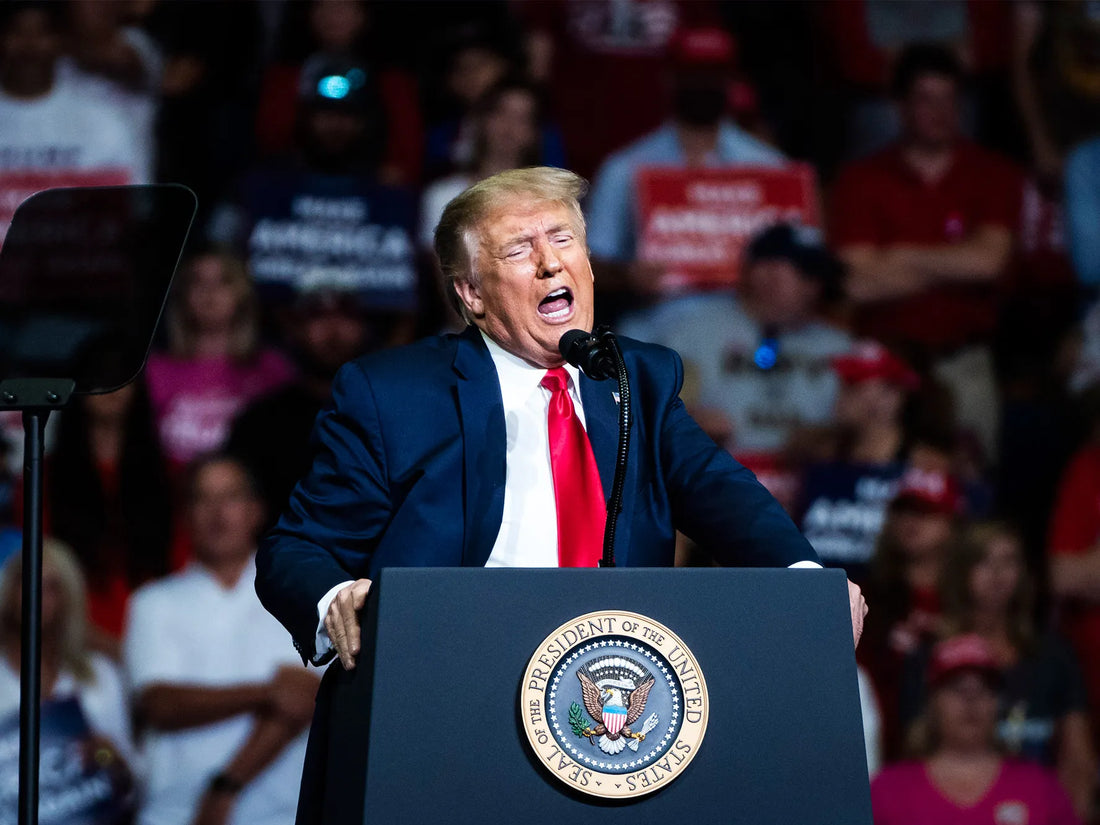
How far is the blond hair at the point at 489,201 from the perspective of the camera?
7.34 feet

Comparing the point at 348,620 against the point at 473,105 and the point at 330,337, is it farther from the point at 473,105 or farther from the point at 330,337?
the point at 473,105

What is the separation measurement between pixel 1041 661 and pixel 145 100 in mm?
3306

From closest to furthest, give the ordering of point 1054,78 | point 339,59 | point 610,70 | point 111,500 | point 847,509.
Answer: point 111,500, point 847,509, point 339,59, point 610,70, point 1054,78

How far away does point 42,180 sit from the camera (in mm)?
5090

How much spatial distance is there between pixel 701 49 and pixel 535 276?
3.47 meters

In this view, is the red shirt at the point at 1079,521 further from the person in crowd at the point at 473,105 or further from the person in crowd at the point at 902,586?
the person in crowd at the point at 473,105

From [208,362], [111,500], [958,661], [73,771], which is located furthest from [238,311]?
[958,661]

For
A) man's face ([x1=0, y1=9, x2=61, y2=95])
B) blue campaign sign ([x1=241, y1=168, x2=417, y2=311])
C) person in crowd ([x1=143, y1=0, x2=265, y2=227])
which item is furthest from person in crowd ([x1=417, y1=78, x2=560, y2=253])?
man's face ([x1=0, y1=9, x2=61, y2=95])

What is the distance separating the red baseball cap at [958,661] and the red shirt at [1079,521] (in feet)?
1.52

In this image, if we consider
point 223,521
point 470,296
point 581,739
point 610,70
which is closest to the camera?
point 581,739

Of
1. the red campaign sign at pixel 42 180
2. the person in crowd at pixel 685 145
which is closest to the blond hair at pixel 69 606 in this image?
the red campaign sign at pixel 42 180

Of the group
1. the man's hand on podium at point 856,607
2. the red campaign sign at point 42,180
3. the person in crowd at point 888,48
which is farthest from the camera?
the person in crowd at point 888,48

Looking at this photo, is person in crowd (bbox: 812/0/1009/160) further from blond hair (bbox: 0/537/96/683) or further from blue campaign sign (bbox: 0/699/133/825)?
blue campaign sign (bbox: 0/699/133/825)

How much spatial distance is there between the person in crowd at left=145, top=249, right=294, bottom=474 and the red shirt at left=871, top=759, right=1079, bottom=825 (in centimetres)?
209
